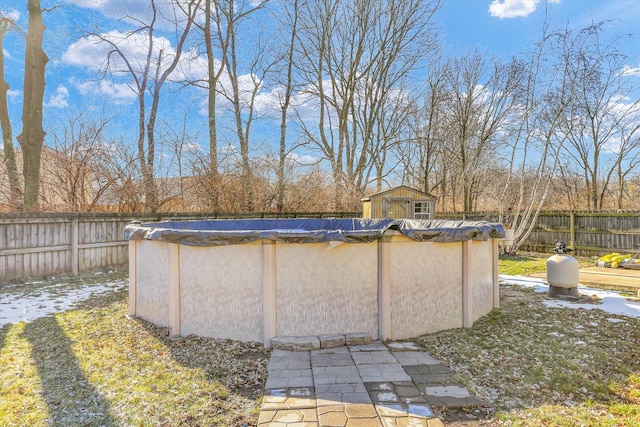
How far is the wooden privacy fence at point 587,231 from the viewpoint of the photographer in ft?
28.4

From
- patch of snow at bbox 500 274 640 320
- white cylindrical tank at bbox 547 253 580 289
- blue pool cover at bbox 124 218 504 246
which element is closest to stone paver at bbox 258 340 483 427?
blue pool cover at bbox 124 218 504 246

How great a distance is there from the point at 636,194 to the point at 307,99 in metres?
13.4

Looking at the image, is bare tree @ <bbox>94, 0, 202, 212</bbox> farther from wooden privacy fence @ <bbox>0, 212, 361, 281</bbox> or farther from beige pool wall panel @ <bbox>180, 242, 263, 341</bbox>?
beige pool wall panel @ <bbox>180, 242, 263, 341</bbox>

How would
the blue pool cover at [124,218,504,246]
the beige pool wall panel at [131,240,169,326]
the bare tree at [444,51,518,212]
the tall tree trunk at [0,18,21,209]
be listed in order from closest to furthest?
the blue pool cover at [124,218,504,246] → the beige pool wall panel at [131,240,169,326] → the tall tree trunk at [0,18,21,209] → the bare tree at [444,51,518,212]

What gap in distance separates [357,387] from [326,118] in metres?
12.7

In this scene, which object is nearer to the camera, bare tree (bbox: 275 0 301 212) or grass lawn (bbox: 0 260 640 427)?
grass lawn (bbox: 0 260 640 427)

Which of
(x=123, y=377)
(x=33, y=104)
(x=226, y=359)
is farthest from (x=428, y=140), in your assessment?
(x=123, y=377)

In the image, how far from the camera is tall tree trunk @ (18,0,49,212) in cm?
751

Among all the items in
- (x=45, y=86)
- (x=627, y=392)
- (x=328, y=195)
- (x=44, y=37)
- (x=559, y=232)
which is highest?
(x=44, y=37)

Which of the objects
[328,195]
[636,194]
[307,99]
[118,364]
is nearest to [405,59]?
[307,99]

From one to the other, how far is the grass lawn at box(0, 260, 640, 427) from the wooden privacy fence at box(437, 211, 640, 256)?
251 inches

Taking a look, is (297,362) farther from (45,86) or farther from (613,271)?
(45,86)

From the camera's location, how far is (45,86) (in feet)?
26.1

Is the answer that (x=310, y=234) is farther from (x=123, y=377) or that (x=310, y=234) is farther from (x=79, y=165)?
(x=79, y=165)
